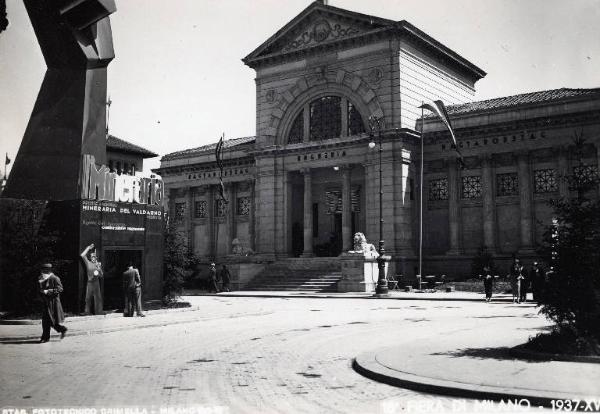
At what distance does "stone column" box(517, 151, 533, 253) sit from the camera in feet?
128

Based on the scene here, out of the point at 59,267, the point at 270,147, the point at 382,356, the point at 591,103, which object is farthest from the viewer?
the point at 270,147

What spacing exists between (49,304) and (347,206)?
31.6m

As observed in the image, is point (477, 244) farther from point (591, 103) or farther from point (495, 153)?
point (591, 103)

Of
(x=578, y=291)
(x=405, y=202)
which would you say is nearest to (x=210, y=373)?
(x=578, y=291)

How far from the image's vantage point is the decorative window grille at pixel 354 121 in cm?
4428

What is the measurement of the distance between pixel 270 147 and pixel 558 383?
40407 millimetres

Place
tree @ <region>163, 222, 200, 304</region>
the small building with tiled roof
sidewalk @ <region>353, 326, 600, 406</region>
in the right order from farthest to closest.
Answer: the small building with tiled roof, tree @ <region>163, 222, 200, 304</region>, sidewalk @ <region>353, 326, 600, 406</region>

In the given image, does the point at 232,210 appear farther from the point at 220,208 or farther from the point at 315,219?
the point at 315,219

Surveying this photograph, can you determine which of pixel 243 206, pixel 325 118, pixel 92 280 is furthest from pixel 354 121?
pixel 92 280

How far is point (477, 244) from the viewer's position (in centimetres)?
4138

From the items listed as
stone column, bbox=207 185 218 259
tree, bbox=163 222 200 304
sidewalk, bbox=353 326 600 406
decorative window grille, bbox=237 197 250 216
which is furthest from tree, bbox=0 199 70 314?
stone column, bbox=207 185 218 259

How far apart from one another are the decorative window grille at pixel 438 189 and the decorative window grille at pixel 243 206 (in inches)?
635

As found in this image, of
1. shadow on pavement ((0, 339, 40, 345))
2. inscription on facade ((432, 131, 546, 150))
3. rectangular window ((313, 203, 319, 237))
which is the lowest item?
shadow on pavement ((0, 339, 40, 345))

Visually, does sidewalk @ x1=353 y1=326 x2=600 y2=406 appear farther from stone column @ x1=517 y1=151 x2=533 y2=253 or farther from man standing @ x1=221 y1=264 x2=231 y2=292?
man standing @ x1=221 y1=264 x2=231 y2=292
